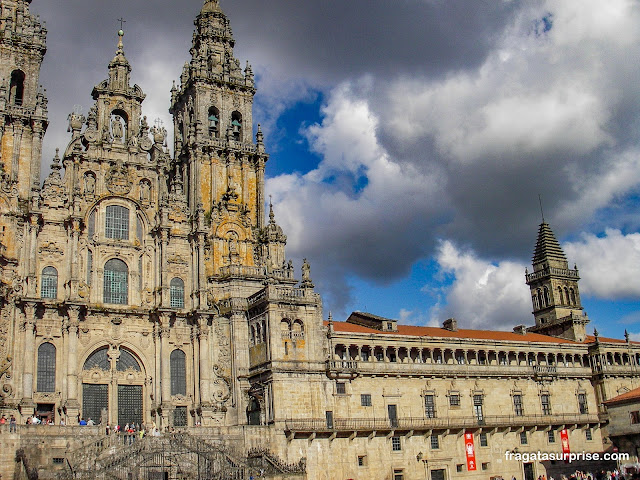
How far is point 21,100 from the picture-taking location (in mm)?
55938

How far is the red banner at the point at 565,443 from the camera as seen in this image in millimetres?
61000

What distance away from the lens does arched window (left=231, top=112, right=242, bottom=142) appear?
62.6 m

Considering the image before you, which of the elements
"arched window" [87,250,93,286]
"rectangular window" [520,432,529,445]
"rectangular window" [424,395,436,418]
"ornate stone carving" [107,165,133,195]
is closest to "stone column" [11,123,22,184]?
"ornate stone carving" [107,165,133,195]

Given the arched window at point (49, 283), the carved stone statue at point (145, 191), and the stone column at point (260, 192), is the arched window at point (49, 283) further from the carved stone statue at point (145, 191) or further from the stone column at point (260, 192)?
the stone column at point (260, 192)

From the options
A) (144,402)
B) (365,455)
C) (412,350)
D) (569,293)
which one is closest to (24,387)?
(144,402)

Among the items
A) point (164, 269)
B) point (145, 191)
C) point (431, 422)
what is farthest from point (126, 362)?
point (431, 422)

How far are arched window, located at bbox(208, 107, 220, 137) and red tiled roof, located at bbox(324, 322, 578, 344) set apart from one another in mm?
18193

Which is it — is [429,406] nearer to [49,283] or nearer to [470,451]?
[470,451]

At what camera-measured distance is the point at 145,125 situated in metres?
58.1

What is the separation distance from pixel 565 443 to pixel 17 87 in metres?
50.6

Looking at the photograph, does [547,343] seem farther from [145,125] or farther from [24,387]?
[24,387]

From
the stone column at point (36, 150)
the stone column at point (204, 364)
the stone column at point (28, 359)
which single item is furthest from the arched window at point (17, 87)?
the stone column at point (204, 364)

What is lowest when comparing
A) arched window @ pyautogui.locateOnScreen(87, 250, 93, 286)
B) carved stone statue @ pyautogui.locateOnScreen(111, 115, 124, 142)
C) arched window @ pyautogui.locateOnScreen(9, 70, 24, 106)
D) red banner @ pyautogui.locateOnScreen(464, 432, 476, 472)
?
red banner @ pyautogui.locateOnScreen(464, 432, 476, 472)

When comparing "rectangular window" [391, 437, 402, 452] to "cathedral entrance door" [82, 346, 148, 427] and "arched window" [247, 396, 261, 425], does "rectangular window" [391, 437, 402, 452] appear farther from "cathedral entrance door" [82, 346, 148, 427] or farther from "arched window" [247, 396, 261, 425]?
"cathedral entrance door" [82, 346, 148, 427]
